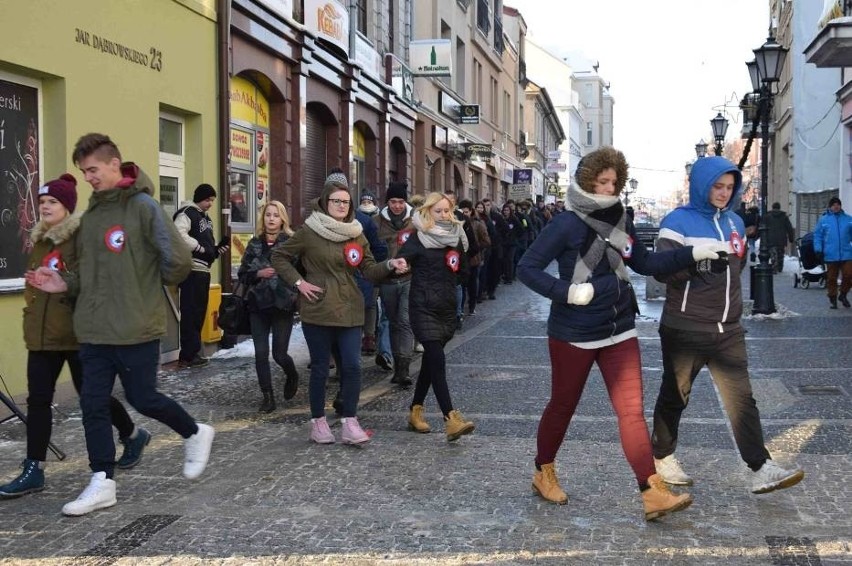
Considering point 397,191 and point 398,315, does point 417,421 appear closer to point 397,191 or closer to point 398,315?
point 398,315

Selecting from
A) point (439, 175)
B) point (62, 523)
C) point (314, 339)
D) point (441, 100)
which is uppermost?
point (441, 100)

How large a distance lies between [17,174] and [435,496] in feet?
16.3

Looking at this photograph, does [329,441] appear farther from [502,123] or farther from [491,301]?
[502,123]

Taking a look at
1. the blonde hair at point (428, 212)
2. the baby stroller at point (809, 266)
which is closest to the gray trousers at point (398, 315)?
the blonde hair at point (428, 212)

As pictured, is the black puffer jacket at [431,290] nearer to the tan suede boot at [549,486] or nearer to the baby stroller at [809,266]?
the tan suede boot at [549,486]

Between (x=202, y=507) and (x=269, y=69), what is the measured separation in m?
10.00

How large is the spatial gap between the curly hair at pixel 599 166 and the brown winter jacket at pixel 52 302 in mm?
2581

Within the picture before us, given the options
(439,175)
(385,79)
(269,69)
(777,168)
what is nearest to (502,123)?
(777,168)

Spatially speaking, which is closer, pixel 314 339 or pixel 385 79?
pixel 314 339

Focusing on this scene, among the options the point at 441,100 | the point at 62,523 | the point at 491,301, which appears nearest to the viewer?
the point at 62,523

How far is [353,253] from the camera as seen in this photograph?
7.05m

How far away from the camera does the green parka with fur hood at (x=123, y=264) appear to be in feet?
17.3

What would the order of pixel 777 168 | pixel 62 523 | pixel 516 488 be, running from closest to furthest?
pixel 62 523, pixel 516 488, pixel 777 168

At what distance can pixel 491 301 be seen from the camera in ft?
62.3
